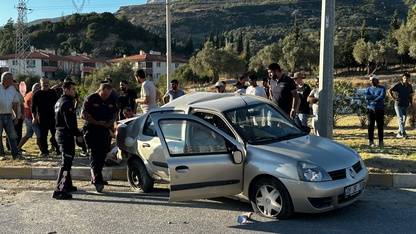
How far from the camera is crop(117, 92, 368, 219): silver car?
496cm

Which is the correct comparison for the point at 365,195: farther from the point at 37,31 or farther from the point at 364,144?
the point at 37,31

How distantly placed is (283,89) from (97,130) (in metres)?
3.61

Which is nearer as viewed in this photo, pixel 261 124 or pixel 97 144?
pixel 261 124

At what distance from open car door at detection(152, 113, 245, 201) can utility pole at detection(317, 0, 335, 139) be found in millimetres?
3214

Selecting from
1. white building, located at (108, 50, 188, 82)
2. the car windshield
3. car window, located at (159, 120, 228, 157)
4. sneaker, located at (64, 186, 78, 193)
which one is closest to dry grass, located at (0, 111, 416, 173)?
sneaker, located at (64, 186, 78, 193)

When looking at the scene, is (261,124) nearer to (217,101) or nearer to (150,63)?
(217,101)

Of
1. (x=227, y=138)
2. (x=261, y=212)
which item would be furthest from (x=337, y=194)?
(x=227, y=138)

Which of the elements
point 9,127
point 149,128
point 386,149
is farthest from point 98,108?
point 386,149

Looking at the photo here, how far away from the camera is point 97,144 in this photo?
6602 mm

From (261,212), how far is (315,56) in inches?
2294

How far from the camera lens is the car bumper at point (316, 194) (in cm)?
487

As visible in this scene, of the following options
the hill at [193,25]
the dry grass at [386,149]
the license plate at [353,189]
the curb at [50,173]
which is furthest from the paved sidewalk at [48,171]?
the hill at [193,25]

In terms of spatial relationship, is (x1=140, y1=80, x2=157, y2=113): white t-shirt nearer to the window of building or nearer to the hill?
the window of building

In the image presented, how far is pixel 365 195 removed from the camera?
6.27 m
